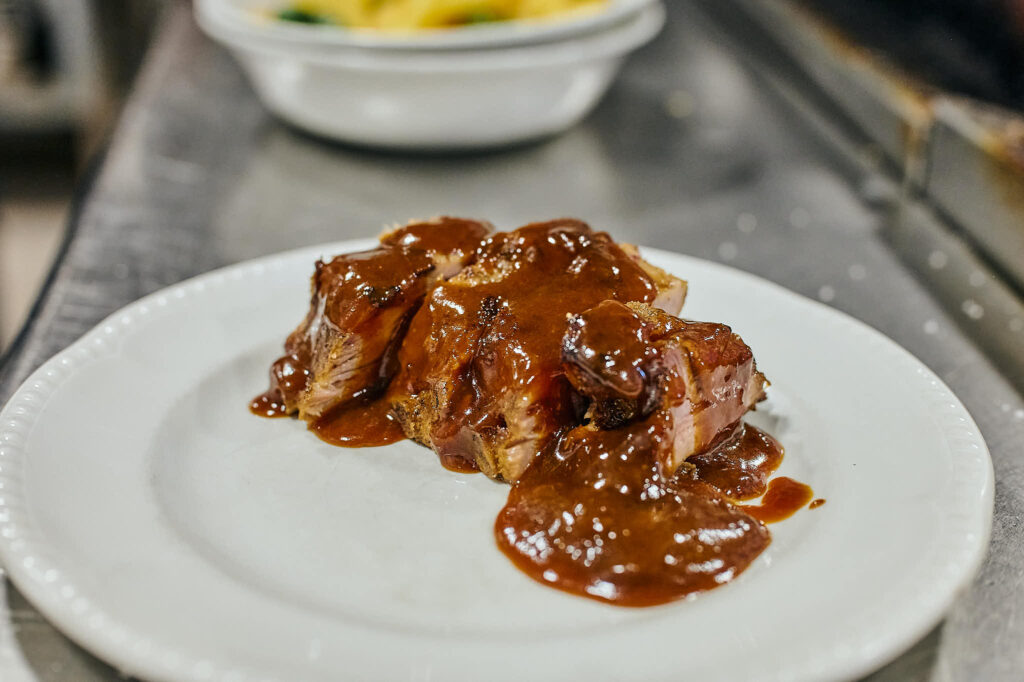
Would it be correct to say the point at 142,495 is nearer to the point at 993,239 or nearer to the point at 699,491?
the point at 699,491

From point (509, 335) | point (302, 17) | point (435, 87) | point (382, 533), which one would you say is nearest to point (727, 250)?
point (435, 87)

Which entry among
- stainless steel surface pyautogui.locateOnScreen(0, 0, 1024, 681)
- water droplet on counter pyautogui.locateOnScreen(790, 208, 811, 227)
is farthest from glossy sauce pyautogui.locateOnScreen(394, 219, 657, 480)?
water droplet on counter pyautogui.locateOnScreen(790, 208, 811, 227)

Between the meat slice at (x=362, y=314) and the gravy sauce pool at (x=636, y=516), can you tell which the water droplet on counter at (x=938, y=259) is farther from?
the meat slice at (x=362, y=314)

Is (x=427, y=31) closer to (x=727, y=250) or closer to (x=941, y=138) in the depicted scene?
(x=727, y=250)

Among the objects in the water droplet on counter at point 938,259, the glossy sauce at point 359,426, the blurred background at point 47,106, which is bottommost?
the blurred background at point 47,106

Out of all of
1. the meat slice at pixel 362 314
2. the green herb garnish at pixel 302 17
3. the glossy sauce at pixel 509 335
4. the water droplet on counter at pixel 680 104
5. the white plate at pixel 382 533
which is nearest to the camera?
the white plate at pixel 382 533

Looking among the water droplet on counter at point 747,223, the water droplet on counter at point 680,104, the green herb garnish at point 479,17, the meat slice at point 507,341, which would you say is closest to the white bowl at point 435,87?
the green herb garnish at point 479,17
